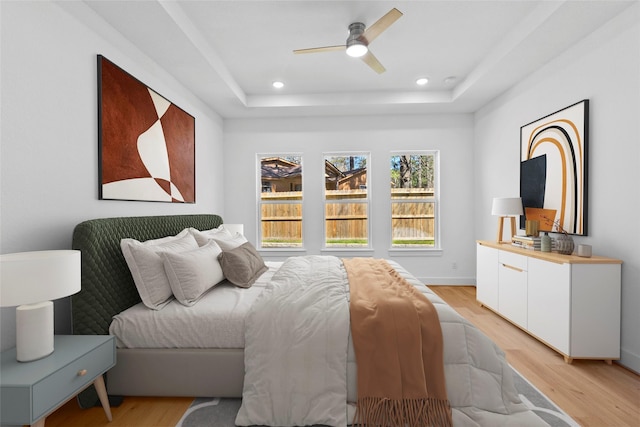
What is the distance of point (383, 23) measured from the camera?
2102 mm

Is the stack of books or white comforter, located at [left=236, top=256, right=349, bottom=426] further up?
the stack of books

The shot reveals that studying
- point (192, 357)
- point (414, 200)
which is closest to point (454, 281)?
point (414, 200)

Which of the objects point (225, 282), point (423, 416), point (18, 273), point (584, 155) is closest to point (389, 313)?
point (423, 416)

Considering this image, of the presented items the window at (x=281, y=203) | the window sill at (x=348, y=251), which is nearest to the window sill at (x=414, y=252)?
the window sill at (x=348, y=251)

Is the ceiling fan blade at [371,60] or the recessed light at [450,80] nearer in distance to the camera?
the ceiling fan blade at [371,60]

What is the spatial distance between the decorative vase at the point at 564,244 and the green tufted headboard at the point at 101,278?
3.48 m

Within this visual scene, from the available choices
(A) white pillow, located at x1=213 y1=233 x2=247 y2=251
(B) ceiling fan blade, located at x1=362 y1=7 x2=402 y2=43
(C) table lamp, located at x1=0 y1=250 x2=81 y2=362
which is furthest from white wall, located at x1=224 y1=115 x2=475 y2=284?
(C) table lamp, located at x1=0 y1=250 x2=81 y2=362

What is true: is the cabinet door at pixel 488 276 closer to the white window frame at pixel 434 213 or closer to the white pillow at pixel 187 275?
the white window frame at pixel 434 213

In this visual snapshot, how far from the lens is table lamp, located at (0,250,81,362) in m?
1.19

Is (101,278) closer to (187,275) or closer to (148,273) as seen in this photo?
(148,273)

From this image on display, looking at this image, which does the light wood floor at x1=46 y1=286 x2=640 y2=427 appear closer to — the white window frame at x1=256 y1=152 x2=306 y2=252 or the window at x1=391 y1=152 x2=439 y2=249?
the window at x1=391 y1=152 x2=439 y2=249

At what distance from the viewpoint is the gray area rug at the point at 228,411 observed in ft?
5.41

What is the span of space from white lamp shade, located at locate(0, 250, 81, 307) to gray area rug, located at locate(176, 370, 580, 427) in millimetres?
988

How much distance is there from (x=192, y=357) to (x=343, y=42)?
9.72 feet
